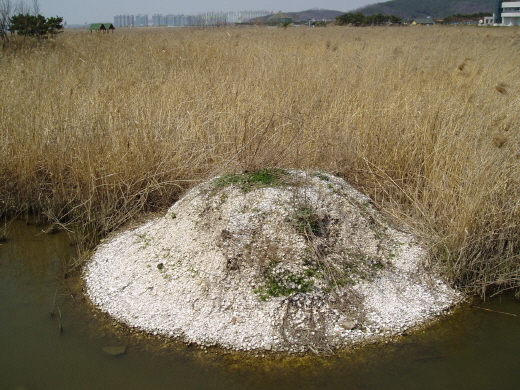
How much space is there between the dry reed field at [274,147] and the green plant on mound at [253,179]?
37cm

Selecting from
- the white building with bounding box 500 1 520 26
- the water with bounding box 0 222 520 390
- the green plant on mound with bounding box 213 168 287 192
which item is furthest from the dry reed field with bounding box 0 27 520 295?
the white building with bounding box 500 1 520 26

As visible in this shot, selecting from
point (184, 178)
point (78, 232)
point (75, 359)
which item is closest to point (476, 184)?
point (184, 178)

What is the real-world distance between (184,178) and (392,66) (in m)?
5.61

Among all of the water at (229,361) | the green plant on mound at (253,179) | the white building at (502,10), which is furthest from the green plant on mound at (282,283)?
the white building at (502,10)

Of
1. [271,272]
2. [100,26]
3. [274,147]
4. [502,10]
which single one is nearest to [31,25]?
[100,26]

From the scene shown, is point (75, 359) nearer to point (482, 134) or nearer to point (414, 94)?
point (482, 134)

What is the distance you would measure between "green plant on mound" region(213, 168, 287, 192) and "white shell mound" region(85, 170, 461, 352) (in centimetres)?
2

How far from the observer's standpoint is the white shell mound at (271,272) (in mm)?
3475

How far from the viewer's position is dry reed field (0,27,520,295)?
4191mm

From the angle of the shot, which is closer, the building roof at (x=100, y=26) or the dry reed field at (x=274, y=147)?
Answer: the dry reed field at (x=274, y=147)

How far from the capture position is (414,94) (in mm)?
6797

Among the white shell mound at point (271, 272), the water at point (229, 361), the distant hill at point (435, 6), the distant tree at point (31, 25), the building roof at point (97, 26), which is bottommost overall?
the water at point (229, 361)

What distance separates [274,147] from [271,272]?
206cm

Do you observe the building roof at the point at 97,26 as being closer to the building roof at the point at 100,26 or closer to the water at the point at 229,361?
the building roof at the point at 100,26
